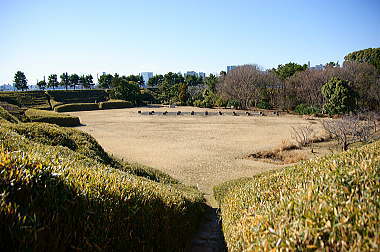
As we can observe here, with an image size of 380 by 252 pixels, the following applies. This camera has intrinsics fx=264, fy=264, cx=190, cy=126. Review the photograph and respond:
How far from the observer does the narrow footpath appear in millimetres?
4660

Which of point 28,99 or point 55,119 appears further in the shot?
point 28,99

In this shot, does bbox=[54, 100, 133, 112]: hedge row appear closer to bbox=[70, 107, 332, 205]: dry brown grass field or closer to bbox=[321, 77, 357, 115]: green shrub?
bbox=[70, 107, 332, 205]: dry brown grass field

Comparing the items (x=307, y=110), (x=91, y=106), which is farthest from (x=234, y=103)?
(x=91, y=106)

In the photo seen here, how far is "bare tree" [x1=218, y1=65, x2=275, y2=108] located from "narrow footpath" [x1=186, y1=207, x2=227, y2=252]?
135ft

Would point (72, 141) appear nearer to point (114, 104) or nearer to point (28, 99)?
point (114, 104)

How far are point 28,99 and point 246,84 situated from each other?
133 feet

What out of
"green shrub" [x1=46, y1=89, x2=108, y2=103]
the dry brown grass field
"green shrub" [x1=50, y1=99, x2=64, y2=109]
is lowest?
the dry brown grass field

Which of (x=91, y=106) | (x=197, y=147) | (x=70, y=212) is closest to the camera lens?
(x=70, y=212)

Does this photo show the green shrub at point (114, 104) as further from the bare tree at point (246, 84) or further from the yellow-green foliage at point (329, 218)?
the yellow-green foliage at point (329, 218)

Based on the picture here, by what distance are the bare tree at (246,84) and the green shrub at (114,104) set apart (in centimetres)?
1813

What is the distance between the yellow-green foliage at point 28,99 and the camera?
151 ft

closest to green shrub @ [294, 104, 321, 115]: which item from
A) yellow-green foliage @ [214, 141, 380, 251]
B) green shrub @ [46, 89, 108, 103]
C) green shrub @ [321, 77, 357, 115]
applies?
green shrub @ [321, 77, 357, 115]

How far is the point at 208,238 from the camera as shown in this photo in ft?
17.1

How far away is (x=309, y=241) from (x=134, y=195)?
8.22 ft
